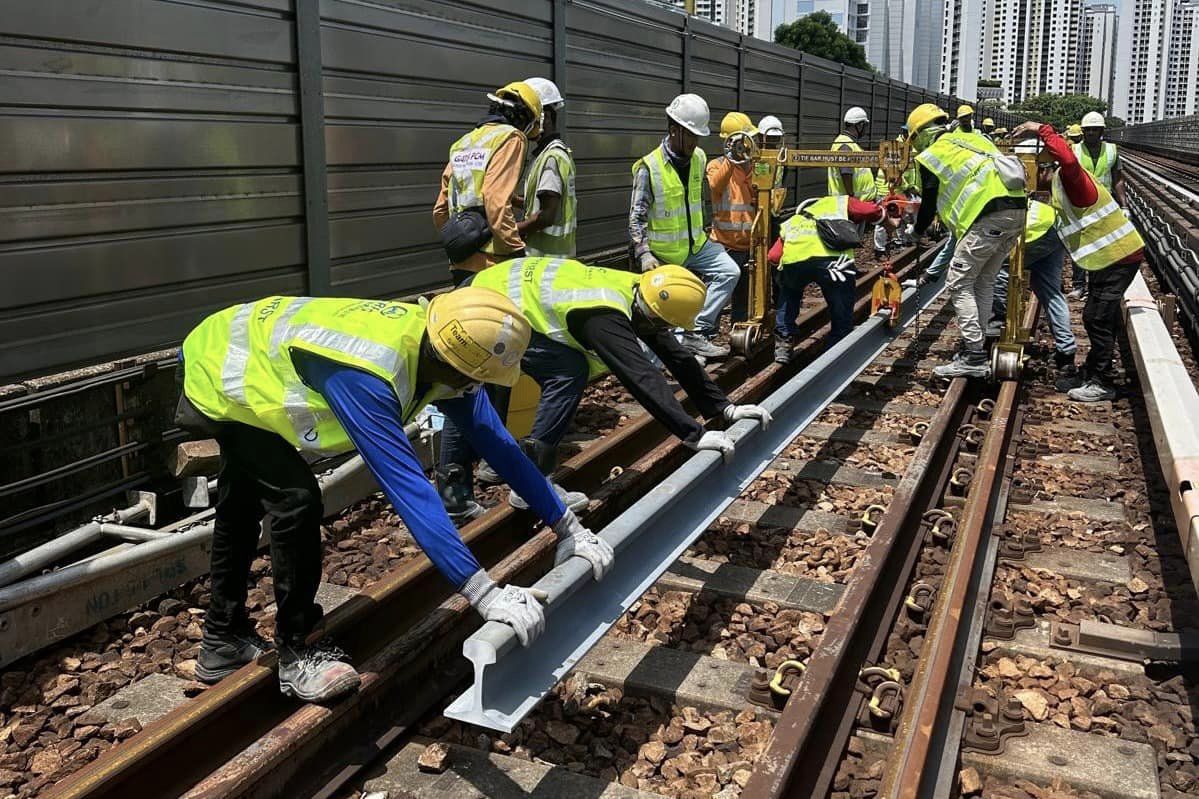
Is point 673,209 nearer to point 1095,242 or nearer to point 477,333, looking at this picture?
point 1095,242

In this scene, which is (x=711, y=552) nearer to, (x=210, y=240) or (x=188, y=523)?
(x=188, y=523)

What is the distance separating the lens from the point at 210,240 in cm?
618

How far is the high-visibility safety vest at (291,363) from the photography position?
3.30 m

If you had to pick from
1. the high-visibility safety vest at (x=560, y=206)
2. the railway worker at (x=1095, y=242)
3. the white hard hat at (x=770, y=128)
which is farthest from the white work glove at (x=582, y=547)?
the white hard hat at (x=770, y=128)

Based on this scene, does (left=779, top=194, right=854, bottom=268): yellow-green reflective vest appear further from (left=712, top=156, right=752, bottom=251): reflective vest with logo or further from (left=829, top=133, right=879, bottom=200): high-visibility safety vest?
(left=829, top=133, right=879, bottom=200): high-visibility safety vest

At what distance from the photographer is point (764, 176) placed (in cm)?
886

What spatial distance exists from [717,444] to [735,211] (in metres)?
5.31

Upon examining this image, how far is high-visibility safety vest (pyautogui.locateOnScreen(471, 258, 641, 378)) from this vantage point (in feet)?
16.3

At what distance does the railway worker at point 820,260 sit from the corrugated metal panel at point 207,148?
2.66 meters

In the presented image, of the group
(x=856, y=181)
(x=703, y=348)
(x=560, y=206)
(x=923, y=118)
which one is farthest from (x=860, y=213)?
(x=856, y=181)

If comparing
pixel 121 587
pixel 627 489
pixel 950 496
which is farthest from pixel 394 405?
pixel 950 496

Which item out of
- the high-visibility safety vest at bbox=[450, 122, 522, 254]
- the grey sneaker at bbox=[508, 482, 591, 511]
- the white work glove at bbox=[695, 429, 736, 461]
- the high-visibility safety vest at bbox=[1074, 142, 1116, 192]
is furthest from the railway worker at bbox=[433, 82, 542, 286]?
the high-visibility safety vest at bbox=[1074, 142, 1116, 192]

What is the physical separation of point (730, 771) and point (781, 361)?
590 centimetres

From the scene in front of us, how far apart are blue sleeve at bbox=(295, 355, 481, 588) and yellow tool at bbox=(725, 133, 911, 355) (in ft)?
19.8
